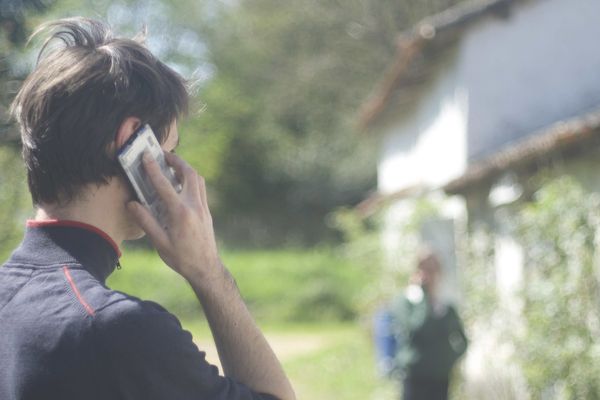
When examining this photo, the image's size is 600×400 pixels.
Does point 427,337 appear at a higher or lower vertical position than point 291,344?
lower

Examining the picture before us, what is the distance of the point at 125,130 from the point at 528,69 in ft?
38.1

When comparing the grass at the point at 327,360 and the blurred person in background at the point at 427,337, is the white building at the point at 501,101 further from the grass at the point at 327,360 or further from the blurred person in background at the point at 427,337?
the grass at the point at 327,360

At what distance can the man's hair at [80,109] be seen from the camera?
184 centimetres

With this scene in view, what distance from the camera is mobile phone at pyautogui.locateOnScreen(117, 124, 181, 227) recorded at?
6.11 feet

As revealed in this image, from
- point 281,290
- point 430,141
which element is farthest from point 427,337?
point 281,290

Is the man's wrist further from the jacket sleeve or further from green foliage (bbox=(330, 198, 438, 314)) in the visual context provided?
green foliage (bbox=(330, 198, 438, 314))

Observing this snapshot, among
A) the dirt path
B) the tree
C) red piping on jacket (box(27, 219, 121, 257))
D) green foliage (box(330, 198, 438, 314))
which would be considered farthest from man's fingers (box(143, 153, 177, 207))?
the tree

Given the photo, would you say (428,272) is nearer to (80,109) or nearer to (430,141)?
(80,109)

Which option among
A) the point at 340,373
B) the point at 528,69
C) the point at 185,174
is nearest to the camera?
the point at 185,174

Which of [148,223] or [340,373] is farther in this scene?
[340,373]

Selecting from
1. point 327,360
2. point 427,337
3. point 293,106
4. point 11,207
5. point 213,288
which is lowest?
point 213,288

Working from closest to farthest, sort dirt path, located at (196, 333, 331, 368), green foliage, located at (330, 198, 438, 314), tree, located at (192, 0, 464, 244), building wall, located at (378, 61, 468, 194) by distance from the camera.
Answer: building wall, located at (378, 61, 468, 194)
green foliage, located at (330, 198, 438, 314)
dirt path, located at (196, 333, 331, 368)
tree, located at (192, 0, 464, 244)

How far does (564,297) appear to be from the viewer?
8.70 meters

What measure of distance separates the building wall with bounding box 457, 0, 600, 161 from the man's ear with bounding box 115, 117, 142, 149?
10.5m
